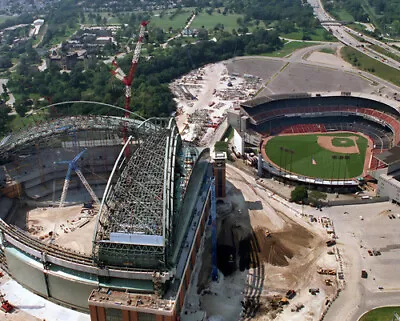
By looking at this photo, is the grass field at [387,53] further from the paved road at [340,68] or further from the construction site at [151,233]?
the construction site at [151,233]

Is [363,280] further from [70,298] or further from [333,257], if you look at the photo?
[70,298]

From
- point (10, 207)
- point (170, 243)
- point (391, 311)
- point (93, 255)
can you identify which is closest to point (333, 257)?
point (391, 311)

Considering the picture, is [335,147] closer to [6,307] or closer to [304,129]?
[304,129]

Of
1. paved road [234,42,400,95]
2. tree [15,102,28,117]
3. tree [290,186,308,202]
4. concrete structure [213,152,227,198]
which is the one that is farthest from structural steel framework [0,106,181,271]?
paved road [234,42,400,95]

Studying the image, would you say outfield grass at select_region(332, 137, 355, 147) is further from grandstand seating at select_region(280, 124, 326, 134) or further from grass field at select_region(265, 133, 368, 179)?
grandstand seating at select_region(280, 124, 326, 134)

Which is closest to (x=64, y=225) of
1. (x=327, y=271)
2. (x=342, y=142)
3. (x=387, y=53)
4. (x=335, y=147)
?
(x=327, y=271)

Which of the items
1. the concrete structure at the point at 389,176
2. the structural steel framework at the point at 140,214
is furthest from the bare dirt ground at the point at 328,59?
the structural steel framework at the point at 140,214
